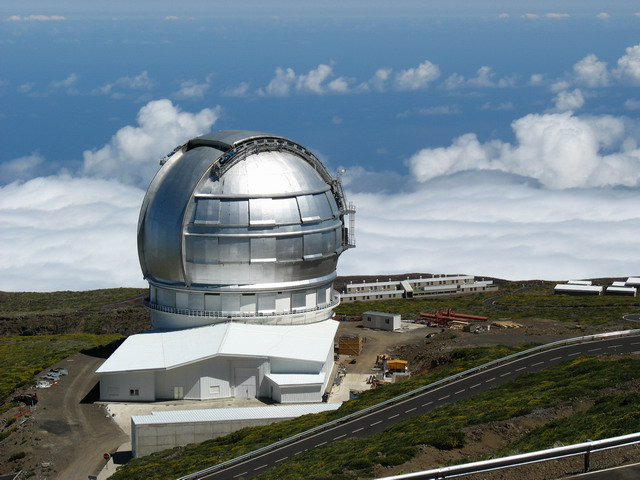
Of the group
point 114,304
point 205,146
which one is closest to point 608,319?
point 205,146

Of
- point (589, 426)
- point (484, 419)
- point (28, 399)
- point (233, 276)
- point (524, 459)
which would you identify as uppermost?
point (233, 276)

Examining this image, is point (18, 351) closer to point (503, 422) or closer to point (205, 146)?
point (205, 146)

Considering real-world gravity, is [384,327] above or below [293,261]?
below

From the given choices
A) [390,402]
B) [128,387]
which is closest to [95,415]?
[128,387]

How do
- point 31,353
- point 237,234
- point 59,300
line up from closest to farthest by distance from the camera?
point 237,234 < point 31,353 < point 59,300

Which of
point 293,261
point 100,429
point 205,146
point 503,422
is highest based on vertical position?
point 205,146

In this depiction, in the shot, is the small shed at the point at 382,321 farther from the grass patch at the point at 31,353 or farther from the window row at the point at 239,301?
the grass patch at the point at 31,353

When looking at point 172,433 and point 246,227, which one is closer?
point 172,433

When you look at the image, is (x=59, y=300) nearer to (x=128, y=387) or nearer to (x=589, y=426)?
(x=128, y=387)
